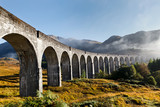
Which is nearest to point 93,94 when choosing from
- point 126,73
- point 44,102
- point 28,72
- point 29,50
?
point 44,102

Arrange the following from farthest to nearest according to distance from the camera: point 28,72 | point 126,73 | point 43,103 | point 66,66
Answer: point 126,73 < point 66,66 < point 28,72 < point 43,103

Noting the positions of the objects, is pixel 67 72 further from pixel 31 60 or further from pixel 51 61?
pixel 31 60

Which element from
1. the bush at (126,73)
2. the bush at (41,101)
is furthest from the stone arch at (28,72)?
the bush at (126,73)

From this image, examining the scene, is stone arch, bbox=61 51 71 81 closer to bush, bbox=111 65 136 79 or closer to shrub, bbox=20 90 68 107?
shrub, bbox=20 90 68 107

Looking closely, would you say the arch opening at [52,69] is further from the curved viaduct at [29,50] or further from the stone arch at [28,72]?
the stone arch at [28,72]

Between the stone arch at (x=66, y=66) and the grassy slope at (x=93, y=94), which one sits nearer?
the grassy slope at (x=93, y=94)

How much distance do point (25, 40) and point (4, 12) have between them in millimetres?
4168

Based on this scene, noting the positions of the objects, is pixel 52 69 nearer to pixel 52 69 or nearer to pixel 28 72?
pixel 52 69

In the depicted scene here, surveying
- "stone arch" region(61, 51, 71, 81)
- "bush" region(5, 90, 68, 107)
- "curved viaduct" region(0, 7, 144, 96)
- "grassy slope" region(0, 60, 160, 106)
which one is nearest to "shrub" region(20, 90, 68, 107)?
"bush" region(5, 90, 68, 107)

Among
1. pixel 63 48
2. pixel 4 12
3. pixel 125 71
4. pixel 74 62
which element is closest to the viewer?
pixel 4 12

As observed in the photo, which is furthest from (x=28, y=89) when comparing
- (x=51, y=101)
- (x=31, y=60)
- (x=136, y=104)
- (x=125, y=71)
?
(x=125, y=71)

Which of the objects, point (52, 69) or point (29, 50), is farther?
point (52, 69)

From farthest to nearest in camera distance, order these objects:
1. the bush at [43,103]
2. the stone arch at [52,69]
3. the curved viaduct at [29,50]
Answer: the stone arch at [52,69], the curved viaduct at [29,50], the bush at [43,103]

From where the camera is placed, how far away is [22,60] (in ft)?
48.9
